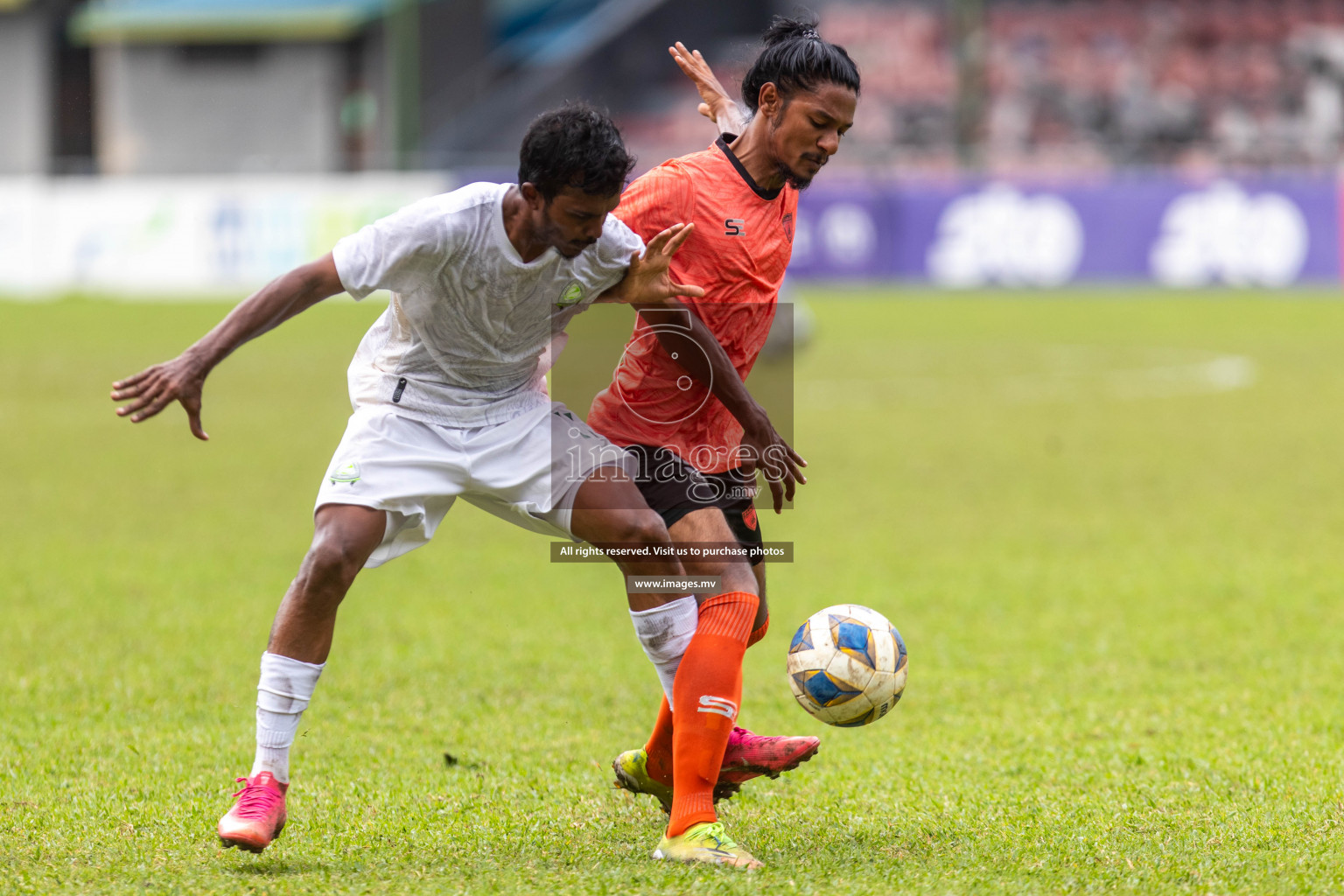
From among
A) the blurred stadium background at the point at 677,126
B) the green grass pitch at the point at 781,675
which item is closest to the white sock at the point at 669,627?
the green grass pitch at the point at 781,675

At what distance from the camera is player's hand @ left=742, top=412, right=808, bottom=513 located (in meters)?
4.19

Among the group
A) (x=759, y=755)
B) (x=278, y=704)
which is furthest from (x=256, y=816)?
(x=759, y=755)

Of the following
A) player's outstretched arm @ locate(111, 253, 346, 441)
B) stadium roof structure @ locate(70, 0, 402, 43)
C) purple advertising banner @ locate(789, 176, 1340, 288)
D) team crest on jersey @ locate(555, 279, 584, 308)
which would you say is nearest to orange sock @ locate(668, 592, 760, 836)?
team crest on jersey @ locate(555, 279, 584, 308)

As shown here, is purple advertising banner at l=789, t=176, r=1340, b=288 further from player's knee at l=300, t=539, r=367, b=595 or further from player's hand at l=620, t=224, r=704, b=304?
player's knee at l=300, t=539, r=367, b=595

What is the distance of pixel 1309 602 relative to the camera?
23.3ft

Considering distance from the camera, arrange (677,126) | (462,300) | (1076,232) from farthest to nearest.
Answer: (677,126) < (1076,232) < (462,300)

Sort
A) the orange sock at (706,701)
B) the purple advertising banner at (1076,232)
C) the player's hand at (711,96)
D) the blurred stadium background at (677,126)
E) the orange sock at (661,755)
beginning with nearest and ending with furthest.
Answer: the orange sock at (706,701)
the orange sock at (661,755)
the player's hand at (711,96)
the purple advertising banner at (1076,232)
the blurred stadium background at (677,126)

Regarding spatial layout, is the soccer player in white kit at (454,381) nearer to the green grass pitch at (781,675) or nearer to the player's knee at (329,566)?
the player's knee at (329,566)

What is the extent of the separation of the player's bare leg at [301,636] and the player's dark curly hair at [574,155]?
901 mm

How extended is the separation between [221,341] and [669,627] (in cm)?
134

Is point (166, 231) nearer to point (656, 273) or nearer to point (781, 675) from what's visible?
point (781, 675)

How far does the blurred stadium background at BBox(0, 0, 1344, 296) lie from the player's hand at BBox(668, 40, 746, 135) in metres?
19.8

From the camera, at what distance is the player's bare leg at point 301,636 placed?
391cm

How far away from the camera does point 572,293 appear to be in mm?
4090
